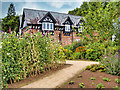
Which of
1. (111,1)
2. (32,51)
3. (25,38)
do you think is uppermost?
(111,1)

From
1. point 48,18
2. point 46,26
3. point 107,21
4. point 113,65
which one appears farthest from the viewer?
point 48,18

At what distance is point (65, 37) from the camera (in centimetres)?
2030

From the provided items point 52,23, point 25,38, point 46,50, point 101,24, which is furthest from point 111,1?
point 52,23

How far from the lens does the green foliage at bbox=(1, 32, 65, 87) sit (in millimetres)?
4180

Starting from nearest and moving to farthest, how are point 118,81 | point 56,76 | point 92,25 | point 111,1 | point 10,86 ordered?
point 118,81 < point 10,86 < point 56,76 < point 111,1 < point 92,25

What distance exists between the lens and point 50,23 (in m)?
19.4

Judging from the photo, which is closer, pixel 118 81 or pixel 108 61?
pixel 118 81

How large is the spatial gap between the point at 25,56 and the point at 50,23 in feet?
50.3

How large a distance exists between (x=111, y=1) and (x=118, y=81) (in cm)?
541

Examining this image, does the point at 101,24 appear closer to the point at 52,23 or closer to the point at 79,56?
the point at 79,56

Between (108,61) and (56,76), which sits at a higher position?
(108,61)

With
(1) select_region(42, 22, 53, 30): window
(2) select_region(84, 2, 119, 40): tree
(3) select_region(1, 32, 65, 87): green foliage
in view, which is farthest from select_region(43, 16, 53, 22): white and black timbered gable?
(3) select_region(1, 32, 65, 87): green foliage

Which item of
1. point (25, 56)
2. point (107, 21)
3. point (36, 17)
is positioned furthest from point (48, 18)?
point (25, 56)

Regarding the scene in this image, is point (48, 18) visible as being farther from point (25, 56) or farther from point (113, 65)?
point (113, 65)
